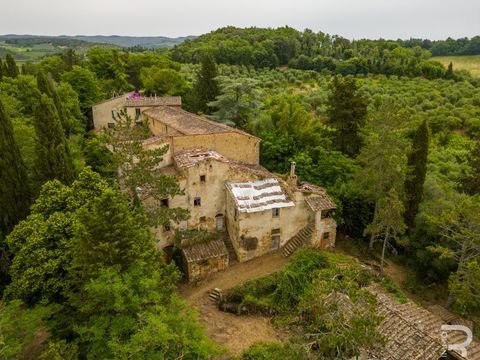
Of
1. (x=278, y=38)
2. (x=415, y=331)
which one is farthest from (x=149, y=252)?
(x=278, y=38)

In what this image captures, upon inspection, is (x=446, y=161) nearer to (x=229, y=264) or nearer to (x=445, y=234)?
(x=445, y=234)

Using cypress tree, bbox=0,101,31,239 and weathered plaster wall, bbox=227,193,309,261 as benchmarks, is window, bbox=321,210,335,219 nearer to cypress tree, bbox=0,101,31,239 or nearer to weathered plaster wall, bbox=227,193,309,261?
weathered plaster wall, bbox=227,193,309,261

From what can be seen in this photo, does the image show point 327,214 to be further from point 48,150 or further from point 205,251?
point 48,150

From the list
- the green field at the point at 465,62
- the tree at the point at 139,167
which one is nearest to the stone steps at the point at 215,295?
the tree at the point at 139,167

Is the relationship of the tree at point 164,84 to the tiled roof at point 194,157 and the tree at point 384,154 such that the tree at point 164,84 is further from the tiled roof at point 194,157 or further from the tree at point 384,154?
the tree at point 384,154

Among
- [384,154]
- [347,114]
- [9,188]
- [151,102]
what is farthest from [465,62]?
[9,188]
